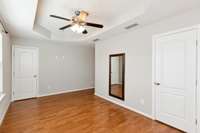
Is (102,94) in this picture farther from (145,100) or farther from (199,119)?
(199,119)

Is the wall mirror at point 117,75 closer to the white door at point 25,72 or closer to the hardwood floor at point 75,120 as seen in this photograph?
the hardwood floor at point 75,120

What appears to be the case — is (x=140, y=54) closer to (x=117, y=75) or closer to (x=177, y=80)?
(x=177, y=80)

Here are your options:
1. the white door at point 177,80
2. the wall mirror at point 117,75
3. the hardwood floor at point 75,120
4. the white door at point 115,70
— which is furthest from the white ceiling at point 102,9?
the hardwood floor at point 75,120

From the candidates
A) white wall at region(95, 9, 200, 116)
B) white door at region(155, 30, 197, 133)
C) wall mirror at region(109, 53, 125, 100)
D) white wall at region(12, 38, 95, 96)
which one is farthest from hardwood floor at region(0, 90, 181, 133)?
white wall at region(12, 38, 95, 96)

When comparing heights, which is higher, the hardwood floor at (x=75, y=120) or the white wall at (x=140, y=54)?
the white wall at (x=140, y=54)

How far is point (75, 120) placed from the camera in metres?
3.19

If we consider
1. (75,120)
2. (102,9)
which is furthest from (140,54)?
(75,120)

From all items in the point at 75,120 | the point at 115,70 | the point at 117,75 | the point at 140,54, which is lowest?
the point at 75,120

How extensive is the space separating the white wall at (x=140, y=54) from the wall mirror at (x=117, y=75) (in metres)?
0.18

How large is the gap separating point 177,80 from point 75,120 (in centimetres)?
257

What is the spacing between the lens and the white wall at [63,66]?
217 inches

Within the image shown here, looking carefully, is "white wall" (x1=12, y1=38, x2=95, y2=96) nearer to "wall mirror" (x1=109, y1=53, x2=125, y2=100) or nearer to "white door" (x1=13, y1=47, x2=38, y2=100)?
"white door" (x1=13, y1=47, x2=38, y2=100)

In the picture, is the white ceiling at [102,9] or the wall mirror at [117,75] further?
the wall mirror at [117,75]

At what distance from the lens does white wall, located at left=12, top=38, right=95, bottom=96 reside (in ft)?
18.1
